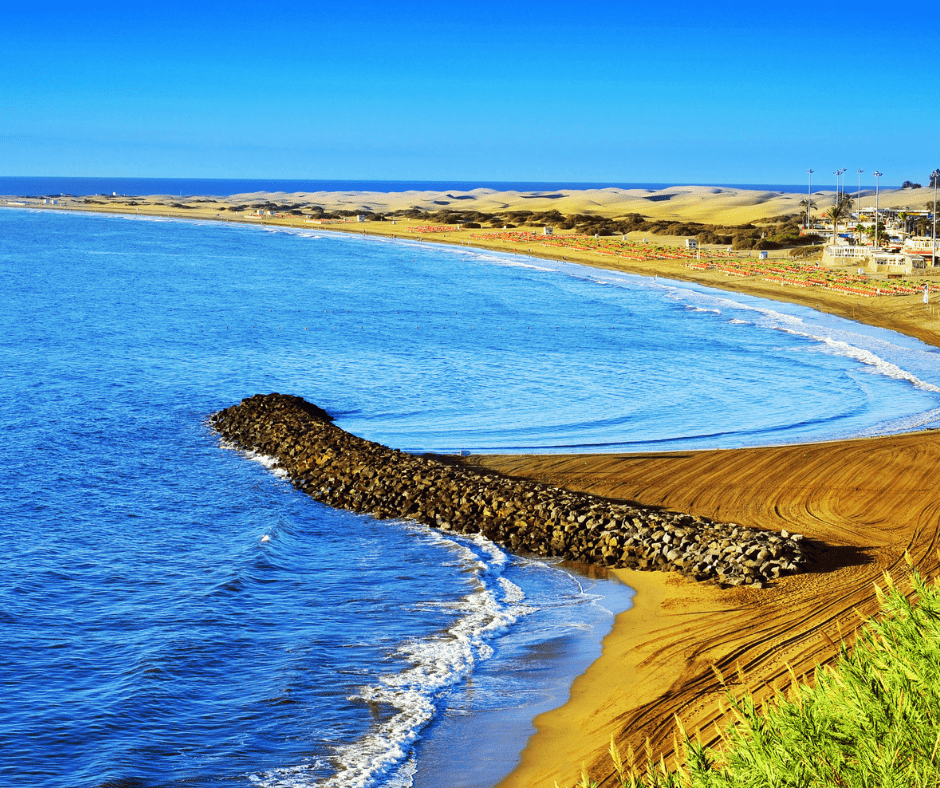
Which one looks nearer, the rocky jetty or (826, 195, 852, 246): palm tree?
the rocky jetty

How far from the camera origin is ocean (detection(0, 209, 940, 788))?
12.8m

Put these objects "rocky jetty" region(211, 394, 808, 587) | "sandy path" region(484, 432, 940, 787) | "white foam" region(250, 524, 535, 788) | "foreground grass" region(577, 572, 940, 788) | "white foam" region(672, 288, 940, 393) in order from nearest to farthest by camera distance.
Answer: "foreground grass" region(577, 572, 940, 788) → "white foam" region(250, 524, 535, 788) → "sandy path" region(484, 432, 940, 787) → "rocky jetty" region(211, 394, 808, 587) → "white foam" region(672, 288, 940, 393)

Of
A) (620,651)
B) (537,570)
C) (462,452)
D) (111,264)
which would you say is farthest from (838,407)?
(111,264)

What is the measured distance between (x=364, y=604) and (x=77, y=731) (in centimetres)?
560

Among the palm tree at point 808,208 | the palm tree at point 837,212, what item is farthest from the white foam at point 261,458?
the palm tree at point 808,208

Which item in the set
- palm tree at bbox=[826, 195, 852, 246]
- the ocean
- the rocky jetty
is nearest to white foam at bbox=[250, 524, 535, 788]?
the ocean

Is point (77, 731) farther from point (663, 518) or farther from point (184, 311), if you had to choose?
point (184, 311)

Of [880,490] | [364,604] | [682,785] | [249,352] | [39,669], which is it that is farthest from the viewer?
[249,352]

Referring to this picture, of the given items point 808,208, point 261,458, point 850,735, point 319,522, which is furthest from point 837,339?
point 808,208

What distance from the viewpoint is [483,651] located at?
596 inches

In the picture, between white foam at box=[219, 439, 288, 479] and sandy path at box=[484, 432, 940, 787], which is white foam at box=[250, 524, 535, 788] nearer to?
sandy path at box=[484, 432, 940, 787]

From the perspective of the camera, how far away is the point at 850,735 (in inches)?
227

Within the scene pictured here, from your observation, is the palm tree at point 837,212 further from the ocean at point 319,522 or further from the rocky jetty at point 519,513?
the rocky jetty at point 519,513

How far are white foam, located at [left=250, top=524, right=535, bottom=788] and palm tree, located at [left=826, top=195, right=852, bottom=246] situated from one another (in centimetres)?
7698
